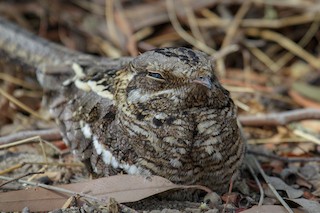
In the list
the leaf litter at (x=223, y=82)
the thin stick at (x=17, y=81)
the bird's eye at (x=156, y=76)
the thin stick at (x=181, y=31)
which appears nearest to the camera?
the bird's eye at (x=156, y=76)

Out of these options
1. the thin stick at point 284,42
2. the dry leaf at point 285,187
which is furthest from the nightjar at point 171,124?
the thin stick at point 284,42

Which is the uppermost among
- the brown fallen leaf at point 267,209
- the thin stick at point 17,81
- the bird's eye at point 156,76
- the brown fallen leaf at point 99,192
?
the thin stick at point 17,81

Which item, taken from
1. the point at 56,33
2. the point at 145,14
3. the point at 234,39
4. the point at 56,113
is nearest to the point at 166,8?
the point at 145,14

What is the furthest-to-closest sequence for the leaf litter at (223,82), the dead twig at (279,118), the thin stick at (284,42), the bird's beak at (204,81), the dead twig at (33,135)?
1. the thin stick at (284,42)
2. the dead twig at (279,118)
3. the dead twig at (33,135)
4. the leaf litter at (223,82)
5. the bird's beak at (204,81)

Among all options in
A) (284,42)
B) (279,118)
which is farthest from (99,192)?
(284,42)

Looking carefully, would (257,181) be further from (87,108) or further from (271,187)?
(87,108)

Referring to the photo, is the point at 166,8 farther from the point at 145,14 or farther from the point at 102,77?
the point at 102,77

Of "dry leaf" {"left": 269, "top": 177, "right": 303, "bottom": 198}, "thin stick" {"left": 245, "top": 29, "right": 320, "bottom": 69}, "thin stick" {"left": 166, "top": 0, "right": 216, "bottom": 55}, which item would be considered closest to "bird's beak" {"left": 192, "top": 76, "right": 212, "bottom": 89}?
"dry leaf" {"left": 269, "top": 177, "right": 303, "bottom": 198}

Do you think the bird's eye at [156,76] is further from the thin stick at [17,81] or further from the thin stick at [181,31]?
the thin stick at [181,31]
